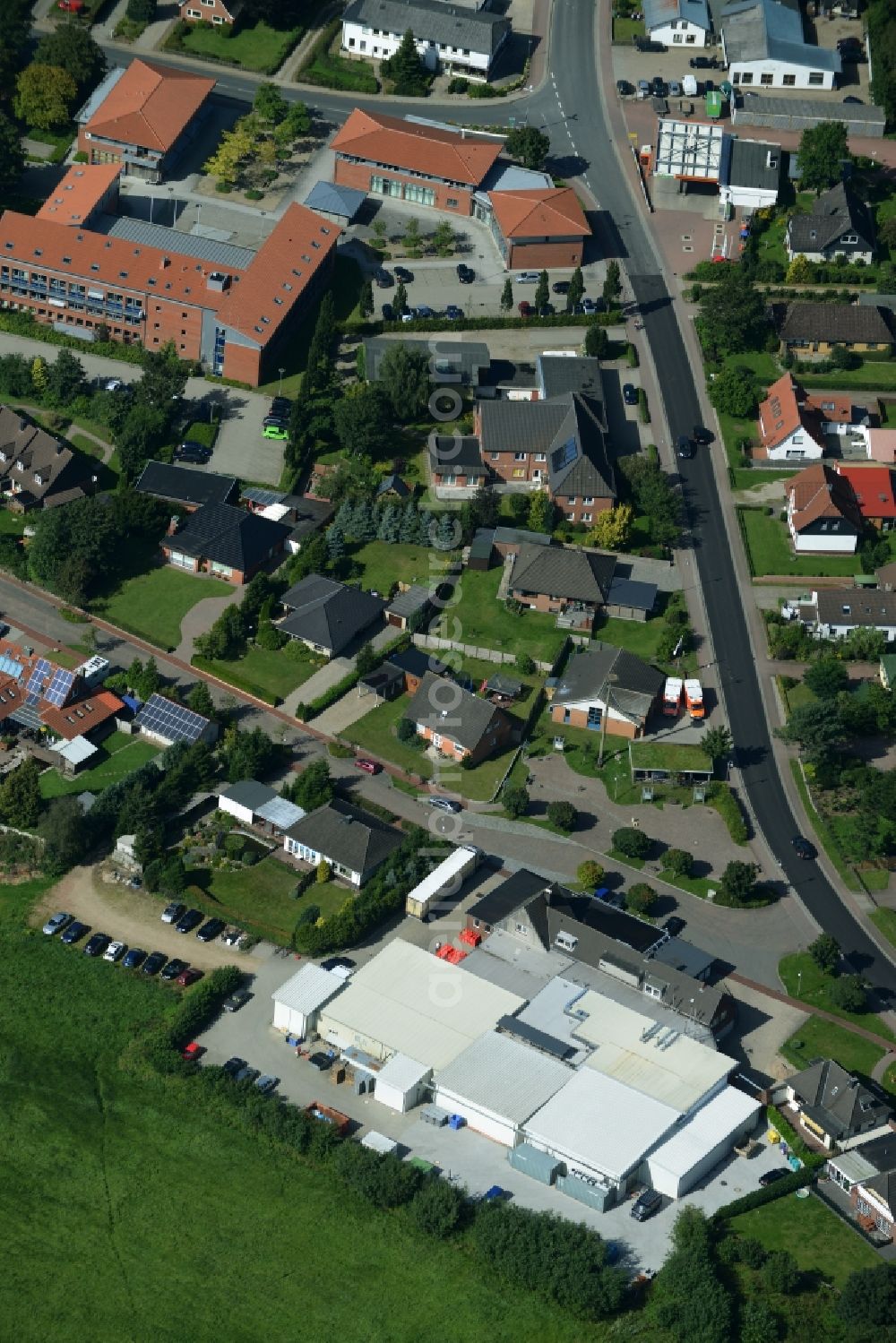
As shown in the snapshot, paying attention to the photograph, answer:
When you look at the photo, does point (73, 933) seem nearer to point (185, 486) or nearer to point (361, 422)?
point (185, 486)

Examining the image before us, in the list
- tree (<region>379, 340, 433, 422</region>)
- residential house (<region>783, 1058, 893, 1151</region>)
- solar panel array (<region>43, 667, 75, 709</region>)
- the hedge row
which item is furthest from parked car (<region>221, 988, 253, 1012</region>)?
tree (<region>379, 340, 433, 422</region>)

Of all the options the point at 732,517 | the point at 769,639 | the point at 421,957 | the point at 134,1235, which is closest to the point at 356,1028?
the point at 421,957

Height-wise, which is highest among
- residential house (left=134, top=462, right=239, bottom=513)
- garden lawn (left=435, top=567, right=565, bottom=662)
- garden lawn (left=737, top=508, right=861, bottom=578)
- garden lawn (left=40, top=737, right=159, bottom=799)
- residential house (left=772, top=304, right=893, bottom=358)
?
residential house (left=772, top=304, right=893, bottom=358)

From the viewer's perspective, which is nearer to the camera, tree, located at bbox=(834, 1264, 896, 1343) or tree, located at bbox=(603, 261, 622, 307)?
tree, located at bbox=(834, 1264, 896, 1343)

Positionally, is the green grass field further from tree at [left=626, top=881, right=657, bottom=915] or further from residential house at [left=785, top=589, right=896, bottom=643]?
residential house at [left=785, top=589, right=896, bottom=643]

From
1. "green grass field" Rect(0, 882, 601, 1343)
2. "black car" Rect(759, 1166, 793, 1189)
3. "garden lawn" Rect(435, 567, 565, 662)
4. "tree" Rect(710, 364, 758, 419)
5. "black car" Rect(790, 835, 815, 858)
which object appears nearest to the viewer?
"green grass field" Rect(0, 882, 601, 1343)
